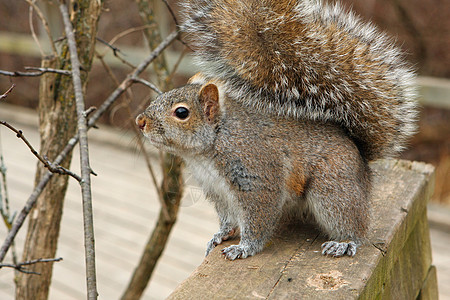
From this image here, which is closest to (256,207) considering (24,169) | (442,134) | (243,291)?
(243,291)

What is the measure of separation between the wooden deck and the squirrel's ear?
4.38 ft

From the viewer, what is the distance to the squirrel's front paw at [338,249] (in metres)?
1.33

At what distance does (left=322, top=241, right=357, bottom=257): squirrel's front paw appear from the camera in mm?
1332

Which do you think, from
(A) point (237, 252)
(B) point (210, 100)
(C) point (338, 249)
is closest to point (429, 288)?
(C) point (338, 249)

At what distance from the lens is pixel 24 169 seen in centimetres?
505

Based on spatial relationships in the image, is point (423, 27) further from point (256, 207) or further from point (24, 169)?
point (256, 207)

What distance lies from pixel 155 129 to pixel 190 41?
10.6 inches

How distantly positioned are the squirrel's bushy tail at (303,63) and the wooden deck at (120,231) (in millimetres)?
1375

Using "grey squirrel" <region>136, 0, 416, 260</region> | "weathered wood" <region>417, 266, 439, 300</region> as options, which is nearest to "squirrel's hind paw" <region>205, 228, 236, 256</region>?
"grey squirrel" <region>136, 0, 416, 260</region>

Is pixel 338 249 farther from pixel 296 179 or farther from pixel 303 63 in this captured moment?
pixel 303 63

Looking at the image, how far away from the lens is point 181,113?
1.47 metres

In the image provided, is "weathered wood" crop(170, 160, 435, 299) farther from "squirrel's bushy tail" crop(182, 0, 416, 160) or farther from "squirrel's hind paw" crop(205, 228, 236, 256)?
"squirrel's bushy tail" crop(182, 0, 416, 160)

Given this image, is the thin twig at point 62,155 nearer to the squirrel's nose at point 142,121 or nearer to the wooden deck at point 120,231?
the squirrel's nose at point 142,121

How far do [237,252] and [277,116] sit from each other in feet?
1.18
